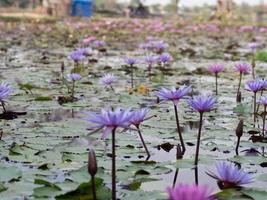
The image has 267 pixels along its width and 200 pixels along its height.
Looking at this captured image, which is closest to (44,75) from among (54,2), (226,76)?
(226,76)

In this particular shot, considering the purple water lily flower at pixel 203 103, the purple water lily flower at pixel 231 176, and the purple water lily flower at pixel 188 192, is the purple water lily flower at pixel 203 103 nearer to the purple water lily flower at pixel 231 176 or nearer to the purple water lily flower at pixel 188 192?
the purple water lily flower at pixel 231 176

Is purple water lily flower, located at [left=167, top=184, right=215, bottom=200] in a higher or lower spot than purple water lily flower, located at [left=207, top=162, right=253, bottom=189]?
higher

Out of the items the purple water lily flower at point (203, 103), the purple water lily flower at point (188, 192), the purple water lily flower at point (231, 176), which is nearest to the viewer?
the purple water lily flower at point (188, 192)

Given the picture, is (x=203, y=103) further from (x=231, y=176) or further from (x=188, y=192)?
(x=188, y=192)

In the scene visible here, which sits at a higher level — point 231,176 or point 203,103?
point 203,103

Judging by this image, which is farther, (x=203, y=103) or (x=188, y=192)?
(x=203, y=103)

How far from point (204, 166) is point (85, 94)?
175 centimetres

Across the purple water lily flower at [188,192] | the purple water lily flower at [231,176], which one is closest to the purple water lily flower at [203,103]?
the purple water lily flower at [231,176]

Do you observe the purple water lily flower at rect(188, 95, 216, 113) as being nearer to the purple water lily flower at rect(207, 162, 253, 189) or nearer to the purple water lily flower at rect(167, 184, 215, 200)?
the purple water lily flower at rect(207, 162, 253, 189)

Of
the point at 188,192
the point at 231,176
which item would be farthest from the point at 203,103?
the point at 188,192

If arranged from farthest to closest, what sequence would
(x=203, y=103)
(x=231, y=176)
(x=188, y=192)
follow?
(x=203, y=103), (x=231, y=176), (x=188, y=192)

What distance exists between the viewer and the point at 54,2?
1908 centimetres

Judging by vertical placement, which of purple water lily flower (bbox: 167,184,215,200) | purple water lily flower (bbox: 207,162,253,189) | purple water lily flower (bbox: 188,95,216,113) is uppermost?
purple water lily flower (bbox: 188,95,216,113)

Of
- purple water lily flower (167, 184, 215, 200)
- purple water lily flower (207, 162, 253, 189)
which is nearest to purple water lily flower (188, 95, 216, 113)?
purple water lily flower (207, 162, 253, 189)
